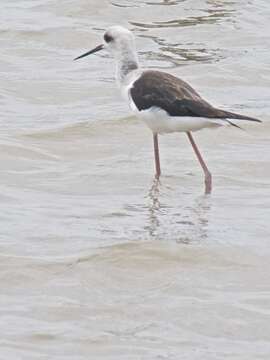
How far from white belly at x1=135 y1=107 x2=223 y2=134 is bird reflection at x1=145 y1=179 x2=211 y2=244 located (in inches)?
16.3

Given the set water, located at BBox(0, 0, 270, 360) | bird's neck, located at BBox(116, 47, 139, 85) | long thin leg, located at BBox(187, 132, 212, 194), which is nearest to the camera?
water, located at BBox(0, 0, 270, 360)

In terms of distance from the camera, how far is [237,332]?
20.2 feet

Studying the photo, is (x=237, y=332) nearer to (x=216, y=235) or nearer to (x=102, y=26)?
(x=216, y=235)

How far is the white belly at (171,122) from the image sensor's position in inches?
344

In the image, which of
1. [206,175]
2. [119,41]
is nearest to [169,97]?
[206,175]

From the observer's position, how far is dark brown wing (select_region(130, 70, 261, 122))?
8688 millimetres

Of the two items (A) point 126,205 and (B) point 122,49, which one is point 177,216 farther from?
(B) point 122,49

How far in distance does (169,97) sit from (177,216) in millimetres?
920

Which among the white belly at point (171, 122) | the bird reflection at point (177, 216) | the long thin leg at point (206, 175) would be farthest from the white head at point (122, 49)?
the bird reflection at point (177, 216)

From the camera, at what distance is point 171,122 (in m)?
8.89

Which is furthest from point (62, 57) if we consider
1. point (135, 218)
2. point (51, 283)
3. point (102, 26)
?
point (51, 283)

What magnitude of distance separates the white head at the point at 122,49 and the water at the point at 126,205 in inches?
27.0

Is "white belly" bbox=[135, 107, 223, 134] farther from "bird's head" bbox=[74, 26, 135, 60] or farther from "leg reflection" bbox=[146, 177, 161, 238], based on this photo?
"bird's head" bbox=[74, 26, 135, 60]

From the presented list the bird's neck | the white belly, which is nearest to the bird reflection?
the white belly
